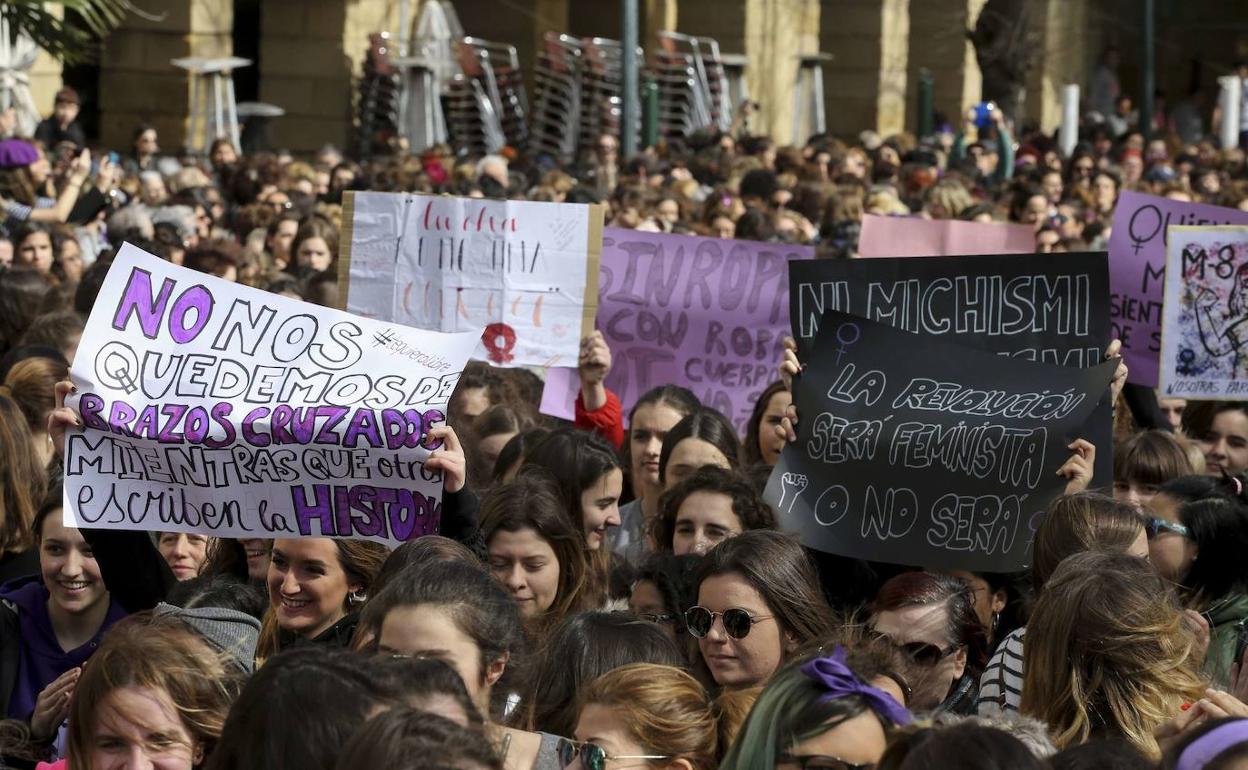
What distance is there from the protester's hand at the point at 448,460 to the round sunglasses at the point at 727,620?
2.06ft

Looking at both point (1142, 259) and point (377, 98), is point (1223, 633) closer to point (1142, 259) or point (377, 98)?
point (1142, 259)

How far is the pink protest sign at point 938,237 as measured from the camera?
11.5m

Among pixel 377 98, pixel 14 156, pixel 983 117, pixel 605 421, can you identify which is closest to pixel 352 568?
pixel 605 421

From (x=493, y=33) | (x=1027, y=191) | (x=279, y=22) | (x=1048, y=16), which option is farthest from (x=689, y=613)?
(x=1048, y=16)

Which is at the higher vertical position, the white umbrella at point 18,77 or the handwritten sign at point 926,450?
the white umbrella at point 18,77

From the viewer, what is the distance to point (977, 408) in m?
6.33

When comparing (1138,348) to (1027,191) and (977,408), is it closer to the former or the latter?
(977,408)

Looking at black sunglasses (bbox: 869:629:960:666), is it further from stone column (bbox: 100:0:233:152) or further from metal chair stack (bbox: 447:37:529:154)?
metal chair stack (bbox: 447:37:529:154)

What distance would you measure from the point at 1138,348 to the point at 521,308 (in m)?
2.46

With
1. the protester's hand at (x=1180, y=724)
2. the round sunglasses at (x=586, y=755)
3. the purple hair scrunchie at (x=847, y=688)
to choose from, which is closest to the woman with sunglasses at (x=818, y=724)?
the purple hair scrunchie at (x=847, y=688)

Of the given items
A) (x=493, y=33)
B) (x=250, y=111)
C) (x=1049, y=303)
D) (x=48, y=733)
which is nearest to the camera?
(x=48, y=733)

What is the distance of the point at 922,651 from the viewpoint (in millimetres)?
5250

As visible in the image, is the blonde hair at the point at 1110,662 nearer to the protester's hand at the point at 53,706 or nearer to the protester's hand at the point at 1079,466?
the protester's hand at the point at 1079,466

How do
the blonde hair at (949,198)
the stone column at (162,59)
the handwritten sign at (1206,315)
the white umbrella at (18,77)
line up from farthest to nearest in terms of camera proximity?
1. the stone column at (162,59)
2. the white umbrella at (18,77)
3. the blonde hair at (949,198)
4. the handwritten sign at (1206,315)
